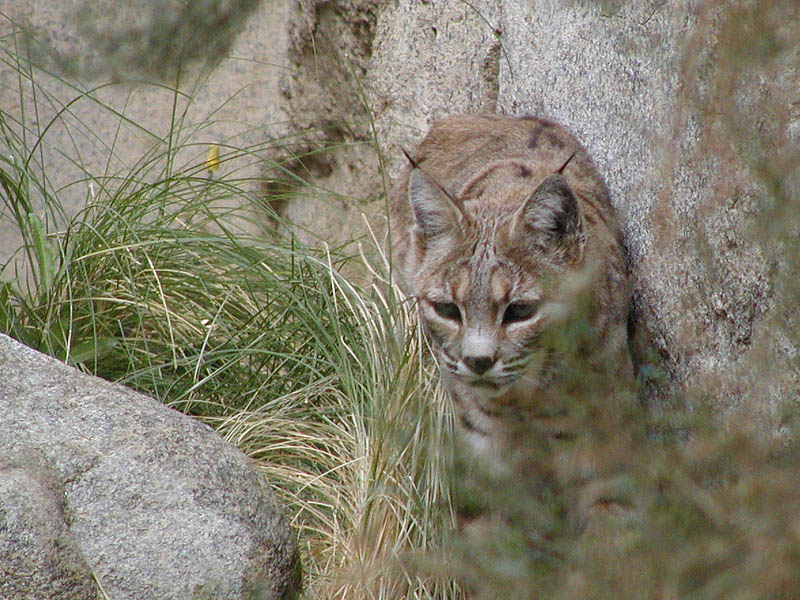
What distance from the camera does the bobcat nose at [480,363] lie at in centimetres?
352

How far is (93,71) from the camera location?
20.5 feet

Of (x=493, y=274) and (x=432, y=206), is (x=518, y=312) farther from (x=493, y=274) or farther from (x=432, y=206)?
(x=432, y=206)

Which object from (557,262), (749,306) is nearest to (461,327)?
(557,262)

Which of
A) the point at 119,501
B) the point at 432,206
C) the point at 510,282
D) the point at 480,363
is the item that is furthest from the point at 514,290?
the point at 119,501

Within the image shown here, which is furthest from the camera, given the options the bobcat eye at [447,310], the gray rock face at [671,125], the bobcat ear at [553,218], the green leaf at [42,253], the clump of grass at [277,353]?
the green leaf at [42,253]

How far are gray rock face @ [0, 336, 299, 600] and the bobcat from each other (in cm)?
86

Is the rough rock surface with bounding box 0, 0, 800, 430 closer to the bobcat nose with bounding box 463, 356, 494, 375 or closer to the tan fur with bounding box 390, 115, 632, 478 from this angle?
the tan fur with bounding box 390, 115, 632, 478

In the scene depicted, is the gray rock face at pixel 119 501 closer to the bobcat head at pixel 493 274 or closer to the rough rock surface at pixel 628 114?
the bobcat head at pixel 493 274

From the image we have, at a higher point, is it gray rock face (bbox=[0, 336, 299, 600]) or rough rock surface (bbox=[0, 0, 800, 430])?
rough rock surface (bbox=[0, 0, 800, 430])

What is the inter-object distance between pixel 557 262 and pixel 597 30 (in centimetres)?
112

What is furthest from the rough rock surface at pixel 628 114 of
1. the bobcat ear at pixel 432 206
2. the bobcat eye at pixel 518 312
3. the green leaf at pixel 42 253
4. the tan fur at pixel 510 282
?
the green leaf at pixel 42 253

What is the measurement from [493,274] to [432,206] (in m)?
0.36

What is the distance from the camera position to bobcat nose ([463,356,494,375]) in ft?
11.6

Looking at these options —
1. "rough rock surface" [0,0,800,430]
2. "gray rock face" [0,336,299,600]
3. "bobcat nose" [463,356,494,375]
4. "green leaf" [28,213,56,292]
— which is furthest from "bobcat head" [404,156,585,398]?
"green leaf" [28,213,56,292]
